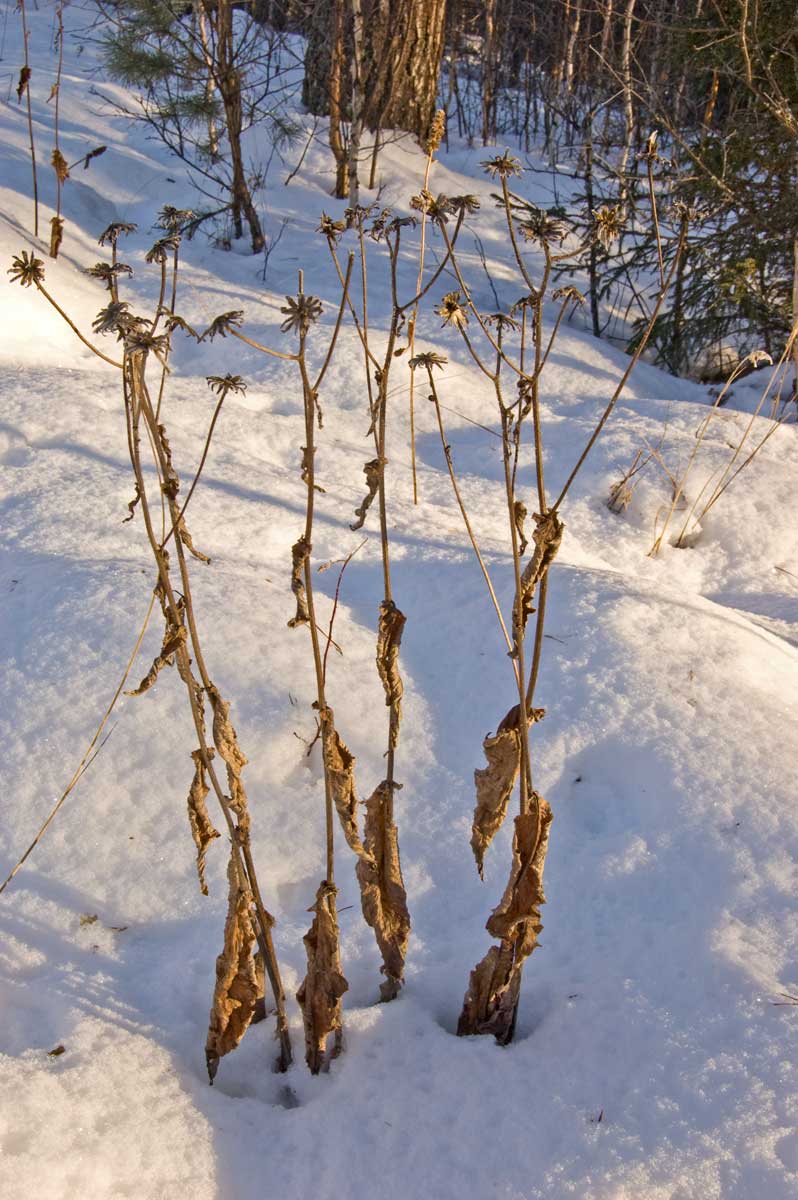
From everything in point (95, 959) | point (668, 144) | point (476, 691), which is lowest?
point (95, 959)

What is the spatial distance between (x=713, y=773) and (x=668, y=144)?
6872mm

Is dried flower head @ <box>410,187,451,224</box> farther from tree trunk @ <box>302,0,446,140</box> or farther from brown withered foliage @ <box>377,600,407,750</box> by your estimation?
tree trunk @ <box>302,0,446,140</box>

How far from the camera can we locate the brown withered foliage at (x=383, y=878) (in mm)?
1360

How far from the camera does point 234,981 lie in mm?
1287

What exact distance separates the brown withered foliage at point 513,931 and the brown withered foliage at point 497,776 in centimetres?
3

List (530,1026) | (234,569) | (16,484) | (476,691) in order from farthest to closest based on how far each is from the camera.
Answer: (16,484) → (234,569) → (476,691) → (530,1026)

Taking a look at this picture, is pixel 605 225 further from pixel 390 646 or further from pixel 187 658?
pixel 187 658

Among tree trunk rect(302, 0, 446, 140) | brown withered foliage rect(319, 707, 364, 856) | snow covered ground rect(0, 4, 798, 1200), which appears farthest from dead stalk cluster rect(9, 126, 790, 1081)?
tree trunk rect(302, 0, 446, 140)

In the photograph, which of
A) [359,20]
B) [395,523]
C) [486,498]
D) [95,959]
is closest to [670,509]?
[486,498]

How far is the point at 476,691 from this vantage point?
2.07 metres

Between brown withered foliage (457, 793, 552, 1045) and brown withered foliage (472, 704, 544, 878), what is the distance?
3 centimetres

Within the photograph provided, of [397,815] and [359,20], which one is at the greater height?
[359,20]

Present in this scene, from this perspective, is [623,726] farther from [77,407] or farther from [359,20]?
[359,20]

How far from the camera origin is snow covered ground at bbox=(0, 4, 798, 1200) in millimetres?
1244
